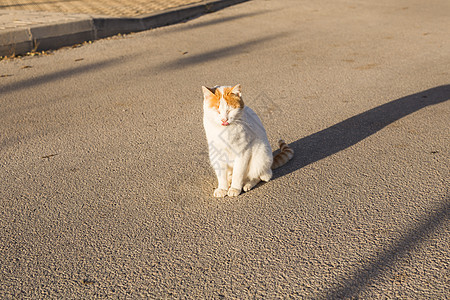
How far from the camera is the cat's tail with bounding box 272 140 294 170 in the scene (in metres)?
3.65

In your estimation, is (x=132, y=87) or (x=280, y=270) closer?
(x=280, y=270)

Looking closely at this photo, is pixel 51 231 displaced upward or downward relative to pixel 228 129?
downward

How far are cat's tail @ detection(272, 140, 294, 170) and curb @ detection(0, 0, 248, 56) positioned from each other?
4.94 meters

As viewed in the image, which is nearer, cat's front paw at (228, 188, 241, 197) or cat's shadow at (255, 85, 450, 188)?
cat's front paw at (228, 188, 241, 197)

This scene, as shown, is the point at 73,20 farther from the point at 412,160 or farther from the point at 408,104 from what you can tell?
the point at 412,160

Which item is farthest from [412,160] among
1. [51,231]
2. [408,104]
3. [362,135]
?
[51,231]

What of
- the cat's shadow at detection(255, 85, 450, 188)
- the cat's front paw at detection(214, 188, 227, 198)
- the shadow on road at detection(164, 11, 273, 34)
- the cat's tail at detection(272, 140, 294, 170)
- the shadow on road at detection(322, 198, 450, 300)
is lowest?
the shadow on road at detection(164, 11, 273, 34)

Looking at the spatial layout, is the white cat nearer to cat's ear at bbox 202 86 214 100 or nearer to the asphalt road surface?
cat's ear at bbox 202 86 214 100

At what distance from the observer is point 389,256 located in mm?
2562

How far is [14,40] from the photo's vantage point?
22.2ft

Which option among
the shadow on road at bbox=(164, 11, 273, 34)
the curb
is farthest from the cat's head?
the shadow on road at bbox=(164, 11, 273, 34)

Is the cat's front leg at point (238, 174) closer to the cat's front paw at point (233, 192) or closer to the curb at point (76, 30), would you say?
the cat's front paw at point (233, 192)

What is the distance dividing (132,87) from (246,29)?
355cm

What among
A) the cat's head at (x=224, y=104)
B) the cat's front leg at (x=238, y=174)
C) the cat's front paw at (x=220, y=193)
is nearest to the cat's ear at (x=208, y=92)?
Result: the cat's head at (x=224, y=104)
